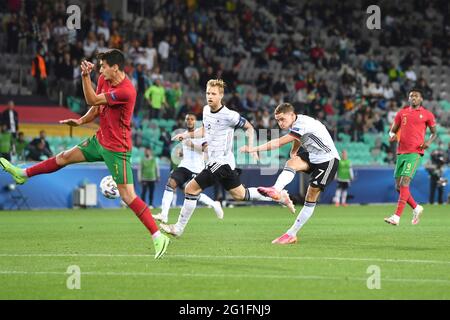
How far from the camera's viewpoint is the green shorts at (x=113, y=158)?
1207cm

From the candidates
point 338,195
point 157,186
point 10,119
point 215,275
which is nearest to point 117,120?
point 215,275

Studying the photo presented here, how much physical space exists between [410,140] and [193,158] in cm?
480

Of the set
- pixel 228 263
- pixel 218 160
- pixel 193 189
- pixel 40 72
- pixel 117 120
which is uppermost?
pixel 40 72

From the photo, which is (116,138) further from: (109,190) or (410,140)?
(410,140)

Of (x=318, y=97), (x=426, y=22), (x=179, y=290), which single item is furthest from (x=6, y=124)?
(x=426, y=22)

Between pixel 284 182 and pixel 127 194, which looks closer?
pixel 127 194

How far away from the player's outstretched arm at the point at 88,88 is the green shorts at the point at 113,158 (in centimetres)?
75

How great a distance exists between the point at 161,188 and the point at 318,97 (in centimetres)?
928

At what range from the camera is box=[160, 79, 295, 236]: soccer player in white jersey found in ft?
48.5

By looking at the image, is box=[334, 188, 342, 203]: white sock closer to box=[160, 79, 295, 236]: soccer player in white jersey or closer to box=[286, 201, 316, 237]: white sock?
box=[160, 79, 295, 236]: soccer player in white jersey

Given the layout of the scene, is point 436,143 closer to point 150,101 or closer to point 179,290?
point 150,101

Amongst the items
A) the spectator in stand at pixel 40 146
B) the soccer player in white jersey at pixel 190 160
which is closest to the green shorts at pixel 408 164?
the soccer player in white jersey at pixel 190 160

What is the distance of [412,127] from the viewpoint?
1869 cm

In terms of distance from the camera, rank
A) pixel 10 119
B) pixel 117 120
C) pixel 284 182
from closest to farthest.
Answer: pixel 117 120
pixel 284 182
pixel 10 119
